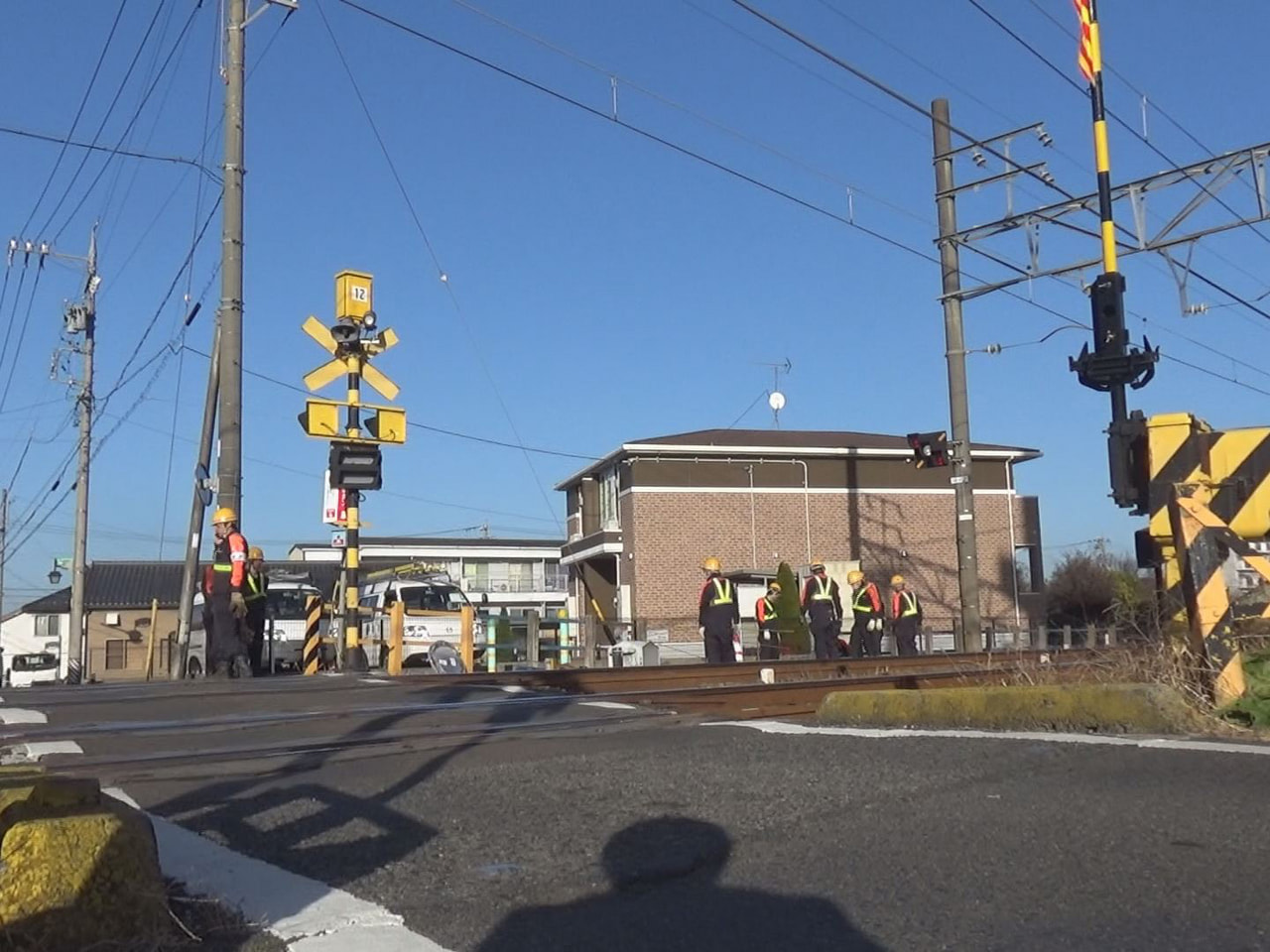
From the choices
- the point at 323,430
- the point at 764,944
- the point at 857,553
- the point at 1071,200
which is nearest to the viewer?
the point at 764,944

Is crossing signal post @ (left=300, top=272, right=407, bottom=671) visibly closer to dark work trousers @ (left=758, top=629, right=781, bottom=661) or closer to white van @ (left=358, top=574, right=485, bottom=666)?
white van @ (left=358, top=574, right=485, bottom=666)

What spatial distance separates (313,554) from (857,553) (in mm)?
50039

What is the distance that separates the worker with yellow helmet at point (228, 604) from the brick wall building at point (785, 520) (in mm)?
24286

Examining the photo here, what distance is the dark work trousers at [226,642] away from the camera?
14.7 meters

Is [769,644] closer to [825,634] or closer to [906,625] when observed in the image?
[906,625]

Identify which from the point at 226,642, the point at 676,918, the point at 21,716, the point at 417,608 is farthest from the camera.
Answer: the point at 417,608

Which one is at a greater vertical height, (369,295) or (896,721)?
(369,295)

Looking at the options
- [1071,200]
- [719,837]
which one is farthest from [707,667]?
[1071,200]

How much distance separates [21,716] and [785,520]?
34979mm

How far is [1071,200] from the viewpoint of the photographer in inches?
850

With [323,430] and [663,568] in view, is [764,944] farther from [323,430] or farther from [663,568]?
[663,568]

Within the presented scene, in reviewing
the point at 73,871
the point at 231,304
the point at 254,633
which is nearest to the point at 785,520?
the point at 231,304

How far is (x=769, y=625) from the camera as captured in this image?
91.6 ft

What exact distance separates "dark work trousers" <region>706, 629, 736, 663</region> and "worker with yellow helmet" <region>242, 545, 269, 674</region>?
21.4 ft
